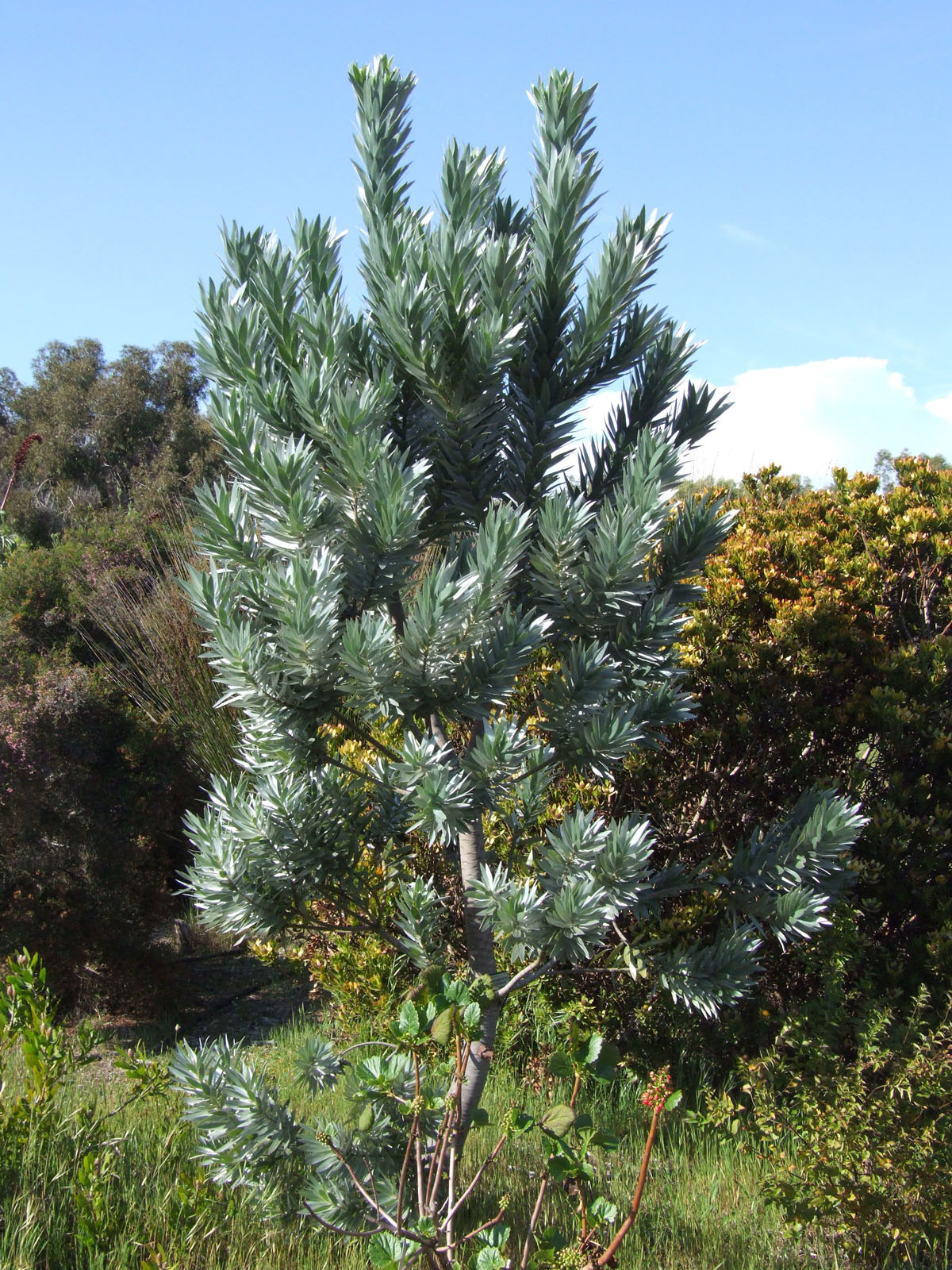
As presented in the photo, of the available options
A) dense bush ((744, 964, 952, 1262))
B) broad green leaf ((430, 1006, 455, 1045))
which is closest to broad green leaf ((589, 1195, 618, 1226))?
broad green leaf ((430, 1006, 455, 1045))

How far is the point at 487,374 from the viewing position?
2.55 meters

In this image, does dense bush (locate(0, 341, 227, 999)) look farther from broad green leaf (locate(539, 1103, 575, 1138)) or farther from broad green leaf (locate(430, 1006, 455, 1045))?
broad green leaf (locate(539, 1103, 575, 1138))

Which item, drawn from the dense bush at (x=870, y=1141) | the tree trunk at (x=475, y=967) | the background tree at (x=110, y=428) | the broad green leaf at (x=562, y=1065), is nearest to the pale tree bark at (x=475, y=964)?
the tree trunk at (x=475, y=967)

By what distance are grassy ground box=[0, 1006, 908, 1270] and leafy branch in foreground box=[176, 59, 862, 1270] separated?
0.76ft

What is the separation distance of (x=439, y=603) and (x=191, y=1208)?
1.90m

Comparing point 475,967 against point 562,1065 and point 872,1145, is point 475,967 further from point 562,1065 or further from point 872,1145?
point 872,1145

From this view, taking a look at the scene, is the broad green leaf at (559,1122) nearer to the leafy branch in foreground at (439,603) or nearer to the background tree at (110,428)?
the leafy branch in foreground at (439,603)

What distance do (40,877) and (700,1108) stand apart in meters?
3.90

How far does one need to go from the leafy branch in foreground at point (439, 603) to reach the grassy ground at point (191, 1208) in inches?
9.1

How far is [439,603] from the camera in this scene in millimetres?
2301

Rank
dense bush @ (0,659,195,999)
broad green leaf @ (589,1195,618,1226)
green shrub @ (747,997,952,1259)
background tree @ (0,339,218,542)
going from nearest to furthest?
broad green leaf @ (589,1195,618,1226)
green shrub @ (747,997,952,1259)
dense bush @ (0,659,195,999)
background tree @ (0,339,218,542)

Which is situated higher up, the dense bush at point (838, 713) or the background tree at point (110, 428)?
the background tree at point (110, 428)

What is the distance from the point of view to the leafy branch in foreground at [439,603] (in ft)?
7.88

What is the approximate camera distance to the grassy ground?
9.10ft
